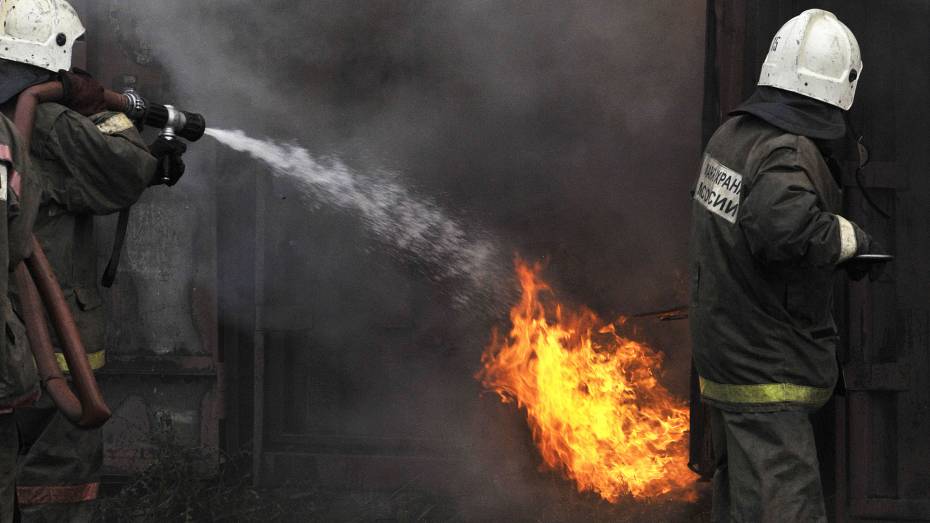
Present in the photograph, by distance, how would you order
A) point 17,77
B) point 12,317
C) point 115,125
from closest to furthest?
point 12,317, point 17,77, point 115,125

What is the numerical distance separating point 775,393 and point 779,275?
0.44 metres

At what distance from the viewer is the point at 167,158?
4680 mm

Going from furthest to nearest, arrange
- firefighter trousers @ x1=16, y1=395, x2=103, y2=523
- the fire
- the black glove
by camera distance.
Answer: the fire
the black glove
firefighter trousers @ x1=16, y1=395, x2=103, y2=523

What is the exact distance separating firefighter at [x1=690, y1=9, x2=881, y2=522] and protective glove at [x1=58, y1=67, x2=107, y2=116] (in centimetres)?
296

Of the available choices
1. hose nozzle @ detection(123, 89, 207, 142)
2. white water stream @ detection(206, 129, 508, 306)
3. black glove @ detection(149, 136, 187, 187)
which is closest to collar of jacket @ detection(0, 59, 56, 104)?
hose nozzle @ detection(123, 89, 207, 142)

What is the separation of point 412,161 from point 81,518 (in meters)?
2.80

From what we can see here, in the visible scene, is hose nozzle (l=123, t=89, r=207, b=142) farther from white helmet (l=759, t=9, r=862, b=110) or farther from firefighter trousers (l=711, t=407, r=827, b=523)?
firefighter trousers (l=711, t=407, r=827, b=523)

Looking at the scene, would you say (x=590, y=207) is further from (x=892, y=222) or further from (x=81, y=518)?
(x=81, y=518)

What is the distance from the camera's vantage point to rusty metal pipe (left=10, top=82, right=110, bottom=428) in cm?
345

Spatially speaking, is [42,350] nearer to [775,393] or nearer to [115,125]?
[115,125]

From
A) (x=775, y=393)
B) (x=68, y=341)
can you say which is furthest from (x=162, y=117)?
(x=775, y=393)

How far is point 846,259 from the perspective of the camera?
3285 mm

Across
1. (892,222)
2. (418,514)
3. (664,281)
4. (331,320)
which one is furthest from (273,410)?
(892,222)

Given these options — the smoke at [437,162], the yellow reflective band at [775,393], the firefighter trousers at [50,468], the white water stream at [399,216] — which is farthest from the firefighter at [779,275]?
Result: the firefighter trousers at [50,468]
